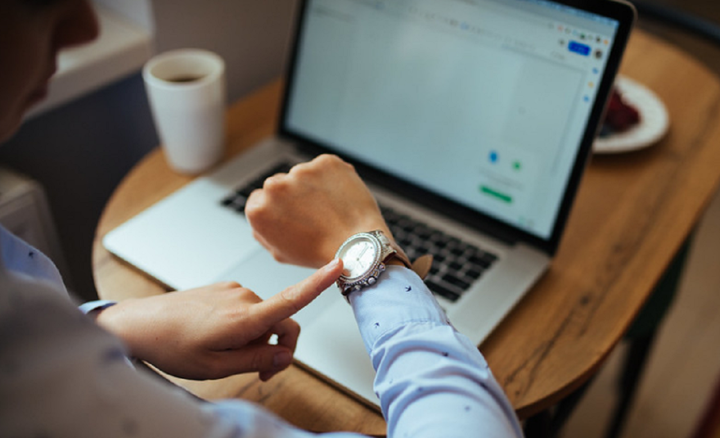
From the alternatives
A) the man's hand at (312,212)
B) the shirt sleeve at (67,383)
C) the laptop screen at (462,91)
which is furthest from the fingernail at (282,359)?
the laptop screen at (462,91)

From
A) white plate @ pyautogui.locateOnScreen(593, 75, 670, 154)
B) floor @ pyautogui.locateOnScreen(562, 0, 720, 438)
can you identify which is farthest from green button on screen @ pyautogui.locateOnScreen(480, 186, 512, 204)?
floor @ pyautogui.locateOnScreen(562, 0, 720, 438)

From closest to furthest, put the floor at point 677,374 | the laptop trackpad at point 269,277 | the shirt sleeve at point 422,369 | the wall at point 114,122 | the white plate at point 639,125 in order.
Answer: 1. the shirt sleeve at point 422,369
2. the laptop trackpad at point 269,277
3. the white plate at point 639,125
4. the wall at point 114,122
5. the floor at point 677,374

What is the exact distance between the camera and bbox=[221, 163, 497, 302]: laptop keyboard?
2.33ft

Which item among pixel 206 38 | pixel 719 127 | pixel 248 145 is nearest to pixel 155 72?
pixel 248 145

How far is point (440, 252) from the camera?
751 millimetres

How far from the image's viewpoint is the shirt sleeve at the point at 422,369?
1.52ft

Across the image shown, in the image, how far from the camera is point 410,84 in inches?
31.6

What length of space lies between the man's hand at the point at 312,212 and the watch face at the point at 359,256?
0.02m

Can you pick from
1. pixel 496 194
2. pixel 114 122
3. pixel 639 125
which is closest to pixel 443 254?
pixel 496 194

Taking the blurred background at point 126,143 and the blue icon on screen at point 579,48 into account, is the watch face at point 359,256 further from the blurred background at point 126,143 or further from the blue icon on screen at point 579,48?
the blurred background at point 126,143

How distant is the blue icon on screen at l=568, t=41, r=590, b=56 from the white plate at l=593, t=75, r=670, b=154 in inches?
9.6

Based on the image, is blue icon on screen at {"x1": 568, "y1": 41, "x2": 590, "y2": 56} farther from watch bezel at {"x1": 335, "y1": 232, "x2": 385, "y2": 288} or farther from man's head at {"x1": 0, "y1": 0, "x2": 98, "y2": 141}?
man's head at {"x1": 0, "y1": 0, "x2": 98, "y2": 141}

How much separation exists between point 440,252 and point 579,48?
11.3 inches

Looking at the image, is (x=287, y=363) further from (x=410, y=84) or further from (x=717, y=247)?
(x=717, y=247)
